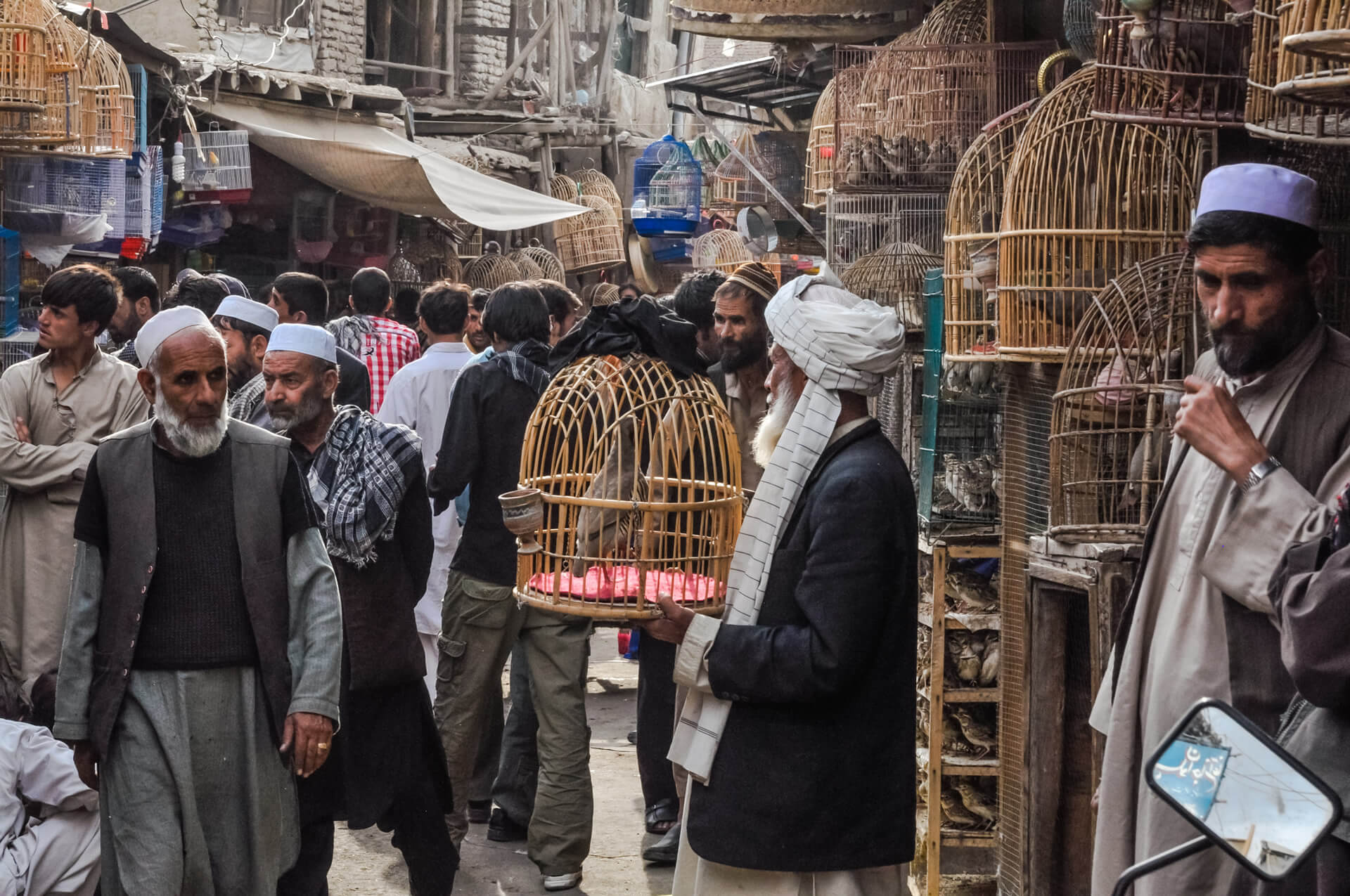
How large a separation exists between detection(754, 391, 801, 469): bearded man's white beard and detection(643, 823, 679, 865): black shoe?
2.60 m

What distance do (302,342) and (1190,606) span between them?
279cm

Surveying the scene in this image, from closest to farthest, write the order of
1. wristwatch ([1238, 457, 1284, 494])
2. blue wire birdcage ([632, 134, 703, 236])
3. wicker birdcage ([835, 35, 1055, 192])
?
wristwatch ([1238, 457, 1284, 494]), wicker birdcage ([835, 35, 1055, 192]), blue wire birdcage ([632, 134, 703, 236])

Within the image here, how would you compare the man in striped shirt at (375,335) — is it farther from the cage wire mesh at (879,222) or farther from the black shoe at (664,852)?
the black shoe at (664,852)

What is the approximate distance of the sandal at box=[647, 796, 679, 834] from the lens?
5.97 m

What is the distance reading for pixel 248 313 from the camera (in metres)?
5.49

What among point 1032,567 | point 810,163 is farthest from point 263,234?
point 1032,567

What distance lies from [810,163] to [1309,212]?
5.49 meters

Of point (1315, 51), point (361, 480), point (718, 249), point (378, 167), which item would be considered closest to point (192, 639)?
point (361, 480)

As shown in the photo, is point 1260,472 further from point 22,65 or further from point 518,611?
point 22,65

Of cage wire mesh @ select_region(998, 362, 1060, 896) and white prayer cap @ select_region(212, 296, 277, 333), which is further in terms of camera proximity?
white prayer cap @ select_region(212, 296, 277, 333)

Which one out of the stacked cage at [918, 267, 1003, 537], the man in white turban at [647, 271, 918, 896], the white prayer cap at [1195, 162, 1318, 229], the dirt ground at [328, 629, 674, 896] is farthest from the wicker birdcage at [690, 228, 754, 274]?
the white prayer cap at [1195, 162, 1318, 229]

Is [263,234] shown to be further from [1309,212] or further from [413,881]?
[1309,212]

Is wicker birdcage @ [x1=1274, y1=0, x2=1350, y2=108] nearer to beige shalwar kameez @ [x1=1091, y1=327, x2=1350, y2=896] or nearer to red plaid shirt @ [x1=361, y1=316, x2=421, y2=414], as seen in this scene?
beige shalwar kameez @ [x1=1091, y1=327, x2=1350, y2=896]

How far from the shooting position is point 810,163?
8055mm
